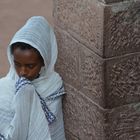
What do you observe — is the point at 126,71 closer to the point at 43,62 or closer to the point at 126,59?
the point at 126,59

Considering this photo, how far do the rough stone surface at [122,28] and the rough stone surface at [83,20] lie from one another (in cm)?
4

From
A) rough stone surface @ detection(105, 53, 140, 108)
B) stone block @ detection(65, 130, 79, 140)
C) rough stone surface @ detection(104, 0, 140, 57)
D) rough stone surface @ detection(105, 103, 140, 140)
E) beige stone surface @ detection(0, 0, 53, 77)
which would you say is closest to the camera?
rough stone surface @ detection(104, 0, 140, 57)

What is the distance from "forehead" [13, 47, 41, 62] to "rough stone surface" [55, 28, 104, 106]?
0.90 ft

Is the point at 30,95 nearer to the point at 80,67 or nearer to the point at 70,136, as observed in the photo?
the point at 80,67

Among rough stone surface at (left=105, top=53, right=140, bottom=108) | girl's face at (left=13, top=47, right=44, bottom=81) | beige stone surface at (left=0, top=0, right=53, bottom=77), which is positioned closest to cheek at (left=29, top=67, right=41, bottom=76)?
girl's face at (left=13, top=47, right=44, bottom=81)

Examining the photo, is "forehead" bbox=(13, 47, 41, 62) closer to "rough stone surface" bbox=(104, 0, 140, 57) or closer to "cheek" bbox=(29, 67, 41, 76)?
"cheek" bbox=(29, 67, 41, 76)

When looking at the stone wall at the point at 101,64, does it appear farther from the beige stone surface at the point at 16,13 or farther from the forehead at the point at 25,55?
the beige stone surface at the point at 16,13

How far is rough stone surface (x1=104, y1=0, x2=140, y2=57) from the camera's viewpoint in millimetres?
4469

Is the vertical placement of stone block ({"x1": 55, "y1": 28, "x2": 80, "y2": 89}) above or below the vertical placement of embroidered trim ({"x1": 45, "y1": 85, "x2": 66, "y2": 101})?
above

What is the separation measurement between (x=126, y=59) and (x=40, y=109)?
59cm

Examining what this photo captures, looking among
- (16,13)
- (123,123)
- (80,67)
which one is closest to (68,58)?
(80,67)

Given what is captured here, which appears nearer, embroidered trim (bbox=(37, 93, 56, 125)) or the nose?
the nose

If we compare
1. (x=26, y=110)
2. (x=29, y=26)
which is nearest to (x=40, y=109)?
(x=26, y=110)

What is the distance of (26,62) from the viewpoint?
465 cm
